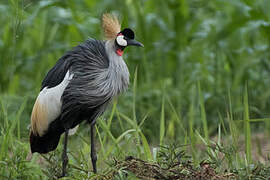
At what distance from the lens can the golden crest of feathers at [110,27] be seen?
3.42 metres

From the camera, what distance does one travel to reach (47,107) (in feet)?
11.1

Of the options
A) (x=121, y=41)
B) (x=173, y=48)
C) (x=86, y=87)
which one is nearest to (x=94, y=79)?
(x=86, y=87)

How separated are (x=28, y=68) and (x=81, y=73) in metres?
3.52

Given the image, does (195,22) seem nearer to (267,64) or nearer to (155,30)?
(155,30)

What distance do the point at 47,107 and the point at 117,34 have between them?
0.66 metres

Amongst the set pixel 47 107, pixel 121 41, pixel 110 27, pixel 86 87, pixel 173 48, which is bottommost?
pixel 47 107

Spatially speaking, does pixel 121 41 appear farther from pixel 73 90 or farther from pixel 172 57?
pixel 172 57

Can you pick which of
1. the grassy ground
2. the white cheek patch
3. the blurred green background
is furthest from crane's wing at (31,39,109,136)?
the blurred green background

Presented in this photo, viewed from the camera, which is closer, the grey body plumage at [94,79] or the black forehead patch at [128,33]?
the grey body plumage at [94,79]

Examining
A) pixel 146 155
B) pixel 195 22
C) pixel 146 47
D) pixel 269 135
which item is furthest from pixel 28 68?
pixel 146 155

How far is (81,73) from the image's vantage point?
329 centimetres

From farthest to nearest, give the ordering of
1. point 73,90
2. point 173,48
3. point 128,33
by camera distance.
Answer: point 173,48 → point 128,33 → point 73,90

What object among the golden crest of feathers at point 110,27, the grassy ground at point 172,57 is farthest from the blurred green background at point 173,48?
the golden crest of feathers at point 110,27

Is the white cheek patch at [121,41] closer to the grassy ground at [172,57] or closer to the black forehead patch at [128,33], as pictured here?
the black forehead patch at [128,33]
